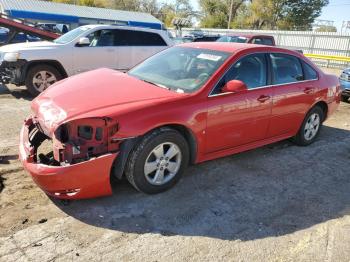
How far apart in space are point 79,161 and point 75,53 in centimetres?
614

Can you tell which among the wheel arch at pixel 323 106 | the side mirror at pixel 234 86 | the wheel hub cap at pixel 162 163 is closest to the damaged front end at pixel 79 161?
the wheel hub cap at pixel 162 163

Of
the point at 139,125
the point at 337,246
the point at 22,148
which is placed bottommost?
the point at 337,246

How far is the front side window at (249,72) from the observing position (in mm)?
4604

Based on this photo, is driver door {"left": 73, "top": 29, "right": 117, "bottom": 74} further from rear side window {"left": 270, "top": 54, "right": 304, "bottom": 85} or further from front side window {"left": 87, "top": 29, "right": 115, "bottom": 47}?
rear side window {"left": 270, "top": 54, "right": 304, "bottom": 85}

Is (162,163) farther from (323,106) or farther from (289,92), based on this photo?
(323,106)

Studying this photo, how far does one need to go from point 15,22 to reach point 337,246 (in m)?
10.0

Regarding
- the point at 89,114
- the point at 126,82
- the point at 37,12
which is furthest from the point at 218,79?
the point at 37,12

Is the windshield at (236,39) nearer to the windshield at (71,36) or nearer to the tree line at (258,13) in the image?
the windshield at (71,36)

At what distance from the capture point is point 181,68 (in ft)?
15.8

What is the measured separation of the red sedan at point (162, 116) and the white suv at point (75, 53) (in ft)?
13.5

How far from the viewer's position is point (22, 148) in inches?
159

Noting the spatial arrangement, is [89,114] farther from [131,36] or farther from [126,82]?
[131,36]

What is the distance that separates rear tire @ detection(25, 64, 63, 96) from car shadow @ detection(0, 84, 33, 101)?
257 millimetres

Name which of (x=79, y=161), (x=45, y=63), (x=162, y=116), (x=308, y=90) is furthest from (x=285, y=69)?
(x=45, y=63)
